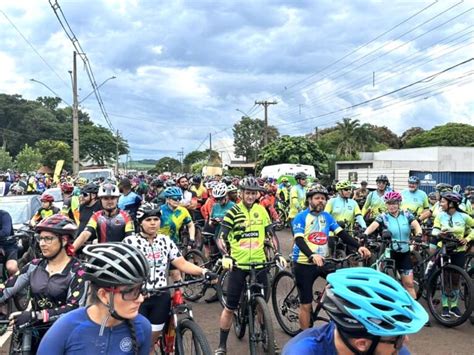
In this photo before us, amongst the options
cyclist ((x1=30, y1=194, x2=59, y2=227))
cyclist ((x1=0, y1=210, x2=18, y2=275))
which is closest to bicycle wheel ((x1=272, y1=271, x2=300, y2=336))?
cyclist ((x1=0, y1=210, x2=18, y2=275))

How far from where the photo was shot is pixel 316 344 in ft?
6.86

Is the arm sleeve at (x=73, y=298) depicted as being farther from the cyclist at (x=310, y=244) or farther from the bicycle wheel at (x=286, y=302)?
the bicycle wheel at (x=286, y=302)

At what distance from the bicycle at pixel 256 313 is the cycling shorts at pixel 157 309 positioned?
1.17m

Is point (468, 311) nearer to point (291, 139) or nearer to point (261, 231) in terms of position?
point (261, 231)

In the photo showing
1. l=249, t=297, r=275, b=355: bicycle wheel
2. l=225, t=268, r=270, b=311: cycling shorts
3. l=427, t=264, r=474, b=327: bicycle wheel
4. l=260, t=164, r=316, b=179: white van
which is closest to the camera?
l=249, t=297, r=275, b=355: bicycle wheel

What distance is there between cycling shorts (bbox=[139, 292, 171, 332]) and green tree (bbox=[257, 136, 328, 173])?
34357mm

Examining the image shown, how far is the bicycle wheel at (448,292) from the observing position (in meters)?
6.46

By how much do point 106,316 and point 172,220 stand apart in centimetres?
524

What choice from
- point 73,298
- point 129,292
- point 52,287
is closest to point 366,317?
point 129,292

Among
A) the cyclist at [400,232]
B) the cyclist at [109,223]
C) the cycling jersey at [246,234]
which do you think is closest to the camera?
the cycling jersey at [246,234]

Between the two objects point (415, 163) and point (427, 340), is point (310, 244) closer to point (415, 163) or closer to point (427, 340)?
point (427, 340)

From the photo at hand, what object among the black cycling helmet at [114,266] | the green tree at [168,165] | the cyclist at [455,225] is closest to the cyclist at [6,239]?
the black cycling helmet at [114,266]

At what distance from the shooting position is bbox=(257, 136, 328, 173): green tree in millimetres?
38938

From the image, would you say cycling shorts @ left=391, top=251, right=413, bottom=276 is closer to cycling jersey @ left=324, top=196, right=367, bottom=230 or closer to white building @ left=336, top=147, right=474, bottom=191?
cycling jersey @ left=324, top=196, right=367, bottom=230
